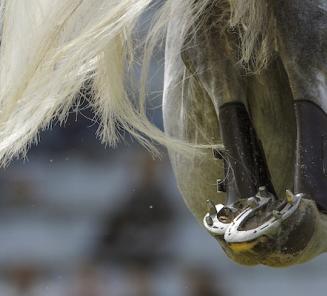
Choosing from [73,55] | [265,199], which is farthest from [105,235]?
[265,199]

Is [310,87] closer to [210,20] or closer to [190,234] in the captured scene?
[210,20]

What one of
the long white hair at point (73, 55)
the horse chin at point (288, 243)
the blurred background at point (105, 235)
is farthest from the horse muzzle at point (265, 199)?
the blurred background at point (105, 235)

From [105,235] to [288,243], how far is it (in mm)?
2223

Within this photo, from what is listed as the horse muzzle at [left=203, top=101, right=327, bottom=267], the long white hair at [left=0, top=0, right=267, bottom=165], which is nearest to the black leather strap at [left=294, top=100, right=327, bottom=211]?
the horse muzzle at [left=203, top=101, right=327, bottom=267]

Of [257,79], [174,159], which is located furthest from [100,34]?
[174,159]

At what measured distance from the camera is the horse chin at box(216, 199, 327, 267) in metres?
1.57

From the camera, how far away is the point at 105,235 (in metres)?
3.77

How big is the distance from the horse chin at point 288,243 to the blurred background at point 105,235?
2039mm

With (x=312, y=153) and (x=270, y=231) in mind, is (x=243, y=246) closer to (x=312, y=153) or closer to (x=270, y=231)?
(x=270, y=231)

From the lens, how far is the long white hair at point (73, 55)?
68.4 inches

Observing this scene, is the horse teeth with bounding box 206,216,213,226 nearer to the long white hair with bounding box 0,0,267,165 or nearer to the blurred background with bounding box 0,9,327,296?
the long white hair with bounding box 0,0,267,165

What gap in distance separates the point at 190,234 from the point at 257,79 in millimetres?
→ 2020

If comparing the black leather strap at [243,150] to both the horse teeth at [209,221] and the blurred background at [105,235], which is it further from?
the blurred background at [105,235]

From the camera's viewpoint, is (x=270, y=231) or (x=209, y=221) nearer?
(x=270, y=231)
